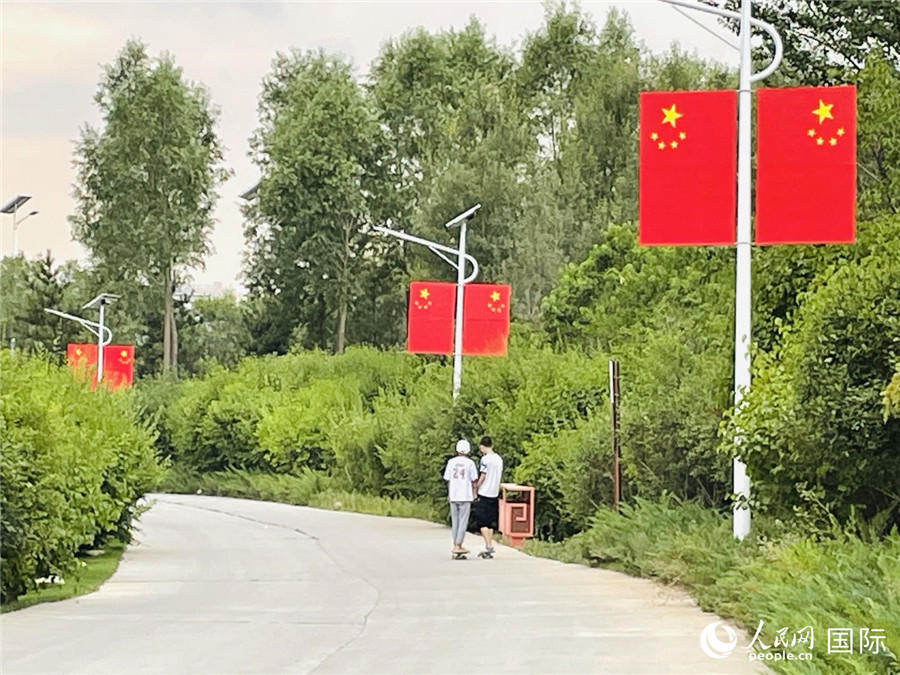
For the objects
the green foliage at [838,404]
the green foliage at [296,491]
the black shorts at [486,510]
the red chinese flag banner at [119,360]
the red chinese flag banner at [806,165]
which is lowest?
the green foliage at [296,491]

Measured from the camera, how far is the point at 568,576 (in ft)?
72.5

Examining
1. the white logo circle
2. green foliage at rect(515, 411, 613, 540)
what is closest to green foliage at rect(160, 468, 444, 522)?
green foliage at rect(515, 411, 613, 540)

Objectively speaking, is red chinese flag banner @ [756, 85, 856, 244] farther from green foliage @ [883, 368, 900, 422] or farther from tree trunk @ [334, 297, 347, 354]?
tree trunk @ [334, 297, 347, 354]

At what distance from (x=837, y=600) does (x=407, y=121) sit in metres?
65.1

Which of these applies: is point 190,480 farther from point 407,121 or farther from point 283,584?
point 283,584

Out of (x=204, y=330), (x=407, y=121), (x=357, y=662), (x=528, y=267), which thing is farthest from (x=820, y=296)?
(x=204, y=330)

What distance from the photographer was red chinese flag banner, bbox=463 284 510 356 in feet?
124

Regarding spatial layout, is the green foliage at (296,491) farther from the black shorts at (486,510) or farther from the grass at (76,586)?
the grass at (76,586)

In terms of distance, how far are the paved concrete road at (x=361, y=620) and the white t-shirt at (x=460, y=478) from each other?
1.07m

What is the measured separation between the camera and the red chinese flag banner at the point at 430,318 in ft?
124

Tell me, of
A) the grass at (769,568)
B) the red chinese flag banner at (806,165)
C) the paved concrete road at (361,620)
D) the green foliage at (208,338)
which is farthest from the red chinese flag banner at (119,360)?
the red chinese flag banner at (806,165)

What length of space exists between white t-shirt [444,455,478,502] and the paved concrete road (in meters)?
1.07

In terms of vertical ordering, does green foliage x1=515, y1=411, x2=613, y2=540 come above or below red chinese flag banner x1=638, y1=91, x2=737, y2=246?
below

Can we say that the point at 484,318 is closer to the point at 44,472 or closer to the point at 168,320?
the point at 44,472
